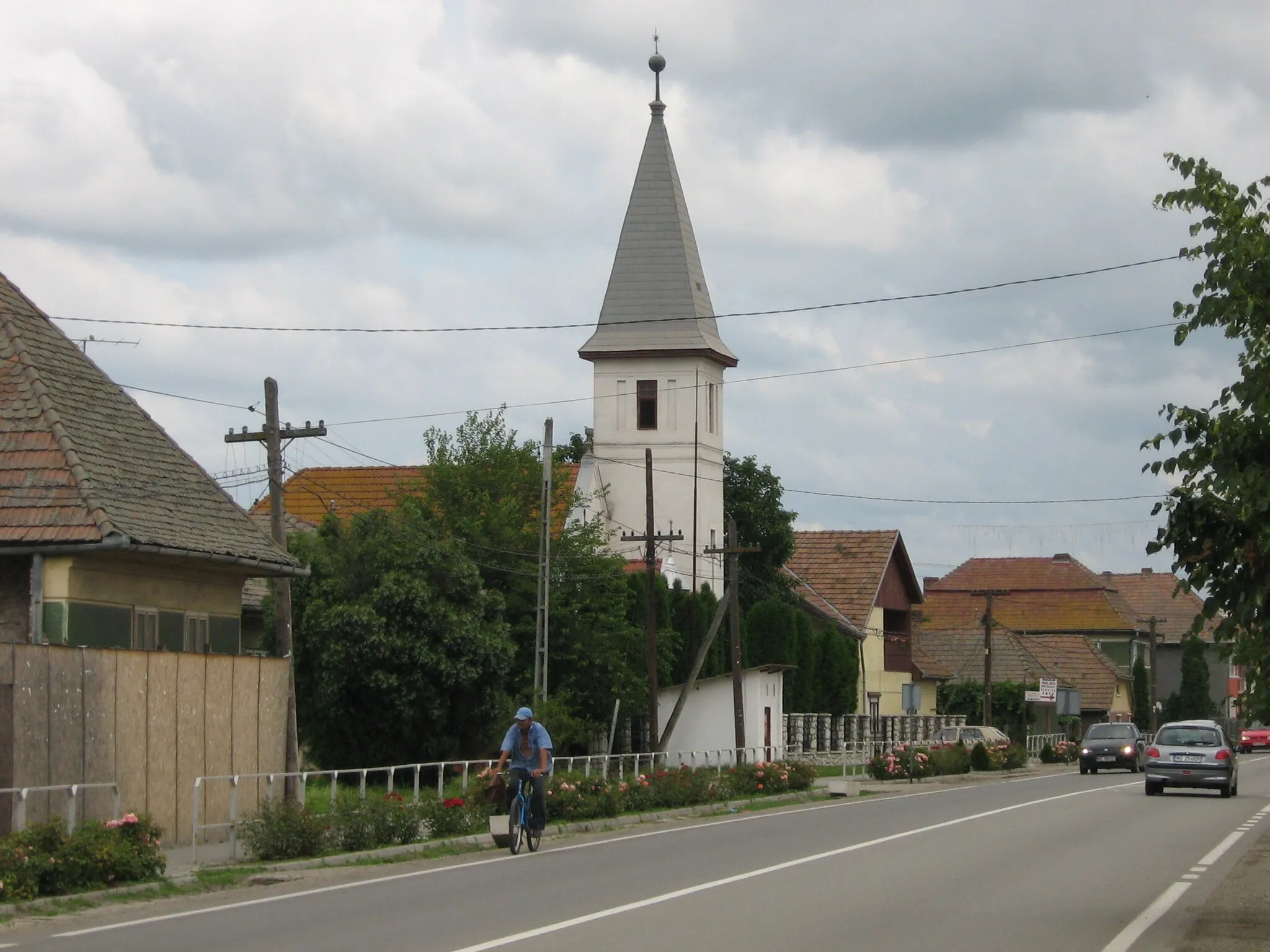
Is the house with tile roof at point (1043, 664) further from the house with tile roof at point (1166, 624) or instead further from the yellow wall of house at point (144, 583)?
the yellow wall of house at point (144, 583)

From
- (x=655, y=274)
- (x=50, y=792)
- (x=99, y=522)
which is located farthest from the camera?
(x=655, y=274)

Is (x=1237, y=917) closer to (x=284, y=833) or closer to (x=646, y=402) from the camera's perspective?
(x=284, y=833)

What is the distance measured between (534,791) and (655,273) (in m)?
41.0

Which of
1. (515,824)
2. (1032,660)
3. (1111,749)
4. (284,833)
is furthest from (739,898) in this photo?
(1032,660)

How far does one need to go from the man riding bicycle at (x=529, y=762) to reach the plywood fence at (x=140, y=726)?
2995 millimetres

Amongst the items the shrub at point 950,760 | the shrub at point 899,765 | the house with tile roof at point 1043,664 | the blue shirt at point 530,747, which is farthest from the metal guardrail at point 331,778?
the house with tile roof at point 1043,664

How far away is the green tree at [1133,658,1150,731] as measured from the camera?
98.0 metres

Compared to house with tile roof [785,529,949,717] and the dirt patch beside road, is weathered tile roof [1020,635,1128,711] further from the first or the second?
the dirt patch beside road

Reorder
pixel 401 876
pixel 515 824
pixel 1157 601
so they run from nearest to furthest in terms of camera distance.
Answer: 1. pixel 401 876
2. pixel 515 824
3. pixel 1157 601

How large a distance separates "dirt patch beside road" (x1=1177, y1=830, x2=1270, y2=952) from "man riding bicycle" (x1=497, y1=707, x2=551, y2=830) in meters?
7.41

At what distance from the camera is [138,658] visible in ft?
66.4

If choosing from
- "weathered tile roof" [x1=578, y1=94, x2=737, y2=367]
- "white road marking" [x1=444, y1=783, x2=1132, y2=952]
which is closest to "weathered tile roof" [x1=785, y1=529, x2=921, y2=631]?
"weathered tile roof" [x1=578, y1=94, x2=737, y2=367]

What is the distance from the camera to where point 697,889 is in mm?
15648

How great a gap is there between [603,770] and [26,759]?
46.5 ft
